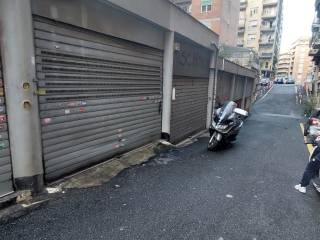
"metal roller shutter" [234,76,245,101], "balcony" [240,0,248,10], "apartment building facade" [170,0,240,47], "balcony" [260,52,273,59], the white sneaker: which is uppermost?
"balcony" [240,0,248,10]

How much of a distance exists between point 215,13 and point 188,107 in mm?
27801

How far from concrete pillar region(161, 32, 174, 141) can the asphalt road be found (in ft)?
5.20

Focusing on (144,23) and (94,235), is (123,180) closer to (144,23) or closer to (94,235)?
(94,235)

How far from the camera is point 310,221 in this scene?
334cm

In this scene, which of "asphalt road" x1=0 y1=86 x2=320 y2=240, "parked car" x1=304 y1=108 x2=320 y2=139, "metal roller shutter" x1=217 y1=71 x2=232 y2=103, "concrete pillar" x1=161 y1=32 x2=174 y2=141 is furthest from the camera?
"metal roller shutter" x1=217 y1=71 x2=232 y2=103

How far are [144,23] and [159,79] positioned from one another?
1.56 metres

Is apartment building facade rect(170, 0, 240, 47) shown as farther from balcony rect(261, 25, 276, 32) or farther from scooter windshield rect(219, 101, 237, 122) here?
scooter windshield rect(219, 101, 237, 122)

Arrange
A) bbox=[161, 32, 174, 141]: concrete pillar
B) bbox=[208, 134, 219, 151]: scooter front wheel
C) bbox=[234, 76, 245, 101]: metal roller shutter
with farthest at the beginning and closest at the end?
bbox=[234, 76, 245, 101]: metal roller shutter, bbox=[208, 134, 219, 151]: scooter front wheel, bbox=[161, 32, 174, 141]: concrete pillar

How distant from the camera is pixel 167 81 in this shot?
22.0 ft

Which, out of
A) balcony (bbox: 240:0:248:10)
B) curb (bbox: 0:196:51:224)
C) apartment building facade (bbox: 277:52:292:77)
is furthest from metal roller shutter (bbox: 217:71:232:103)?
apartment building facade (bbox: 277:52:292:77)

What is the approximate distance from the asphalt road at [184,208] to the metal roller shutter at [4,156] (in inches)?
21.8

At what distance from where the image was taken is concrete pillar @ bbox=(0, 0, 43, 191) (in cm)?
293

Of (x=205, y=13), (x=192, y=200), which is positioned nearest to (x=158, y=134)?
(x=192, y=200)

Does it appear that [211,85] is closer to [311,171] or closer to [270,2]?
[311,171]
